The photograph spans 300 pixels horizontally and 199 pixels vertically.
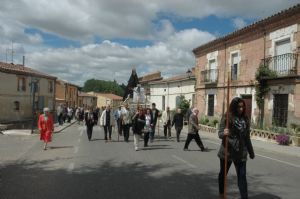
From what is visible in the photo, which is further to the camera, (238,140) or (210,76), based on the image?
(210,76)

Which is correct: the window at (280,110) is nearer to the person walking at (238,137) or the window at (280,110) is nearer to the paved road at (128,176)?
the paved road at (128,176)

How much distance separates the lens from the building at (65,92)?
213 feet

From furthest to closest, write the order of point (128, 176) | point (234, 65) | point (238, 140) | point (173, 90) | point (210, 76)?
point (173, 90), point (210, 76), point (234, 65), point (128, 176), point (238, 140)

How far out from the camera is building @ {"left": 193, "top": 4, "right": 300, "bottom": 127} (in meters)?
19.4

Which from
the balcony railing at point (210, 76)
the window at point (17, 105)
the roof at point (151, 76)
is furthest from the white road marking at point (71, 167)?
the roof at point (151, 76)

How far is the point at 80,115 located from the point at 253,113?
16340mm

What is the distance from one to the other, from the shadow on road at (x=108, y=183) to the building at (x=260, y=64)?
433 inches

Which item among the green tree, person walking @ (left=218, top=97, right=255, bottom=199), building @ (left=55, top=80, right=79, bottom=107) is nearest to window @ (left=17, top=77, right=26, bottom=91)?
building @ (left=55, top=80, right=79, bottom=107)

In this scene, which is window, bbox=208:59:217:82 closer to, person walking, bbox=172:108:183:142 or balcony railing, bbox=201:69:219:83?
balcony railing, bbox=201:69:219:83

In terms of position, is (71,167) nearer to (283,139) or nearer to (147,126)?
(147,126)

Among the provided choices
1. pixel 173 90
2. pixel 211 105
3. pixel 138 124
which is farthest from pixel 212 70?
pixel 138 124

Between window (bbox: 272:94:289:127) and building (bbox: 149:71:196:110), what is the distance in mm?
14290

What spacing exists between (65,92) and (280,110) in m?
52.7

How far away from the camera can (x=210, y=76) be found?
29219 mm
